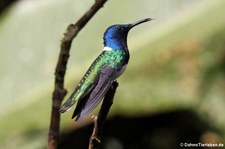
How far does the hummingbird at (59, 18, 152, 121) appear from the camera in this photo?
5.32 feet

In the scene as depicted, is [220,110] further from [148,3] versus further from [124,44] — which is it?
[124,44]

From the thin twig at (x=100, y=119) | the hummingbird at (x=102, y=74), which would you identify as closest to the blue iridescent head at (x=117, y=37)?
the hummingbird at (x=102, y=74)

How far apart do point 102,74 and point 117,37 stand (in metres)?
0.12

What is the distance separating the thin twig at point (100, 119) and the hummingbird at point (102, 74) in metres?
0.04

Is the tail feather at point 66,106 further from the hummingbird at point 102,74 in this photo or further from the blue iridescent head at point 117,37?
the blue iridescent head at point 117,37

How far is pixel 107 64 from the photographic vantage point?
1.74m

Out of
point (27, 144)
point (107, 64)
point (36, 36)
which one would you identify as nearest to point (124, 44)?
point (107, 64)

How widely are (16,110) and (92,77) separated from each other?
2409 millimetres

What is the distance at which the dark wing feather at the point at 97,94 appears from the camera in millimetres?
1604

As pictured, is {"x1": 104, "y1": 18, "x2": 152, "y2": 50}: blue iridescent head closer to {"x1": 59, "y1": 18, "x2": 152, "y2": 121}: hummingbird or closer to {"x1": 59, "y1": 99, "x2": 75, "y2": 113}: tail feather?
{"x1": 59, "y1": 18, "x2": 152, "y2": 121}: hummingbird

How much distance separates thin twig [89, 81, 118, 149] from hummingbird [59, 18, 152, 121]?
35 mm

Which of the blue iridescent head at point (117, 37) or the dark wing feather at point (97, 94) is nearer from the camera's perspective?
the dark wing feather at point (97, 94)

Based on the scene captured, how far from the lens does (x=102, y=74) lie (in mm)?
1705

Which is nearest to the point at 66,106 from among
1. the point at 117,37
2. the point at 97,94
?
the point at 97,94
